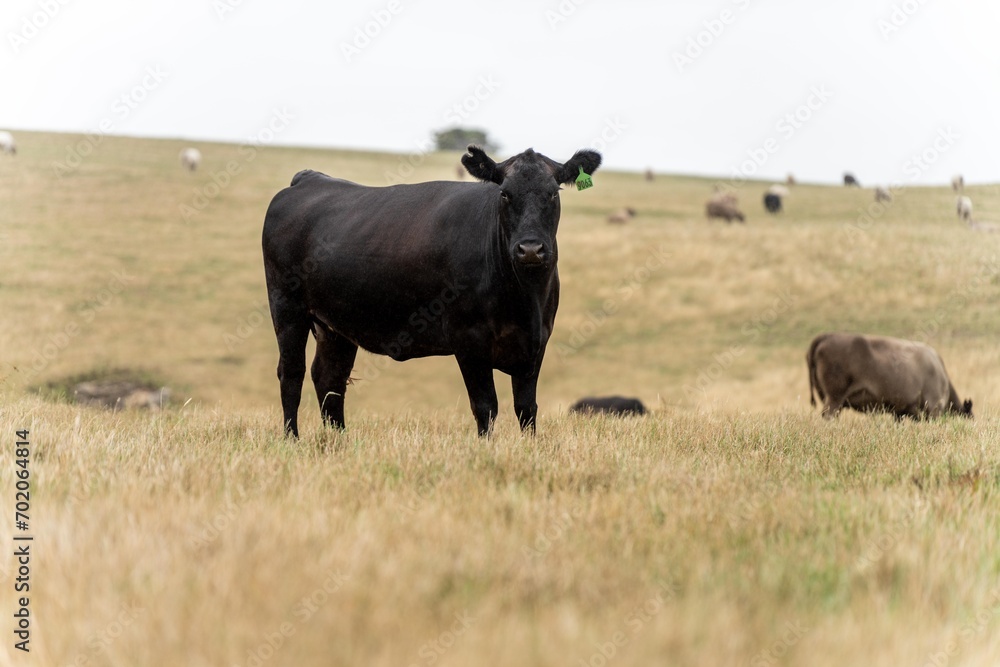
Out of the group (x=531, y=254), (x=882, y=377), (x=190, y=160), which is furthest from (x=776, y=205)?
(x=531, y=254)

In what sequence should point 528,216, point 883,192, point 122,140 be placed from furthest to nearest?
point 122,140 → point 883,192 → point 528,216

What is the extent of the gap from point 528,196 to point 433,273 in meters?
1.05

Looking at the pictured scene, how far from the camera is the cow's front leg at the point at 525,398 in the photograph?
6.97 metres

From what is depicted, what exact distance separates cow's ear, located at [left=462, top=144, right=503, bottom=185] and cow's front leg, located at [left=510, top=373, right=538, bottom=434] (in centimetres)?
157

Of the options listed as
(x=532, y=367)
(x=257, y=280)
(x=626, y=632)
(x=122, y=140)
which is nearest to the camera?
(x=626, y=632)

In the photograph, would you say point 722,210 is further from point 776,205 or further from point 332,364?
point 332,364

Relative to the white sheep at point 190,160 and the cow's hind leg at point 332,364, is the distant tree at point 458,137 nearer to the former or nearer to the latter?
the white sheep at point 190,160

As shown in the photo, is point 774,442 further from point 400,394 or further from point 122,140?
point 122,140

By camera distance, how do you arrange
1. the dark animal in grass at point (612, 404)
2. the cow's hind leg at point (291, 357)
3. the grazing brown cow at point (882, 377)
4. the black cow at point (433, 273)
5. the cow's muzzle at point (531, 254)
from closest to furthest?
the cow's muzzle at point (531, 254) < the black cow at point (433, 273) < the cow's hind leg at point (291, 357) < the grazing brown cow at point (882, 377) < the dark animal in grass at point (612, 404)

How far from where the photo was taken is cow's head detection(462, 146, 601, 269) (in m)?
6.22

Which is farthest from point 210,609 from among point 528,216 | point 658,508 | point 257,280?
point 257,280

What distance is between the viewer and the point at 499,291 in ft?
22.1

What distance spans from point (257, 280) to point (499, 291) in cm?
2502

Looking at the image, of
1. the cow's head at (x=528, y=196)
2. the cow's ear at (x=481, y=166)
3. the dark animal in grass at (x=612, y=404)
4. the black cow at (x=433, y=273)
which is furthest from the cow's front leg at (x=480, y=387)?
the dark animal in grass at (x=612, y=404)
